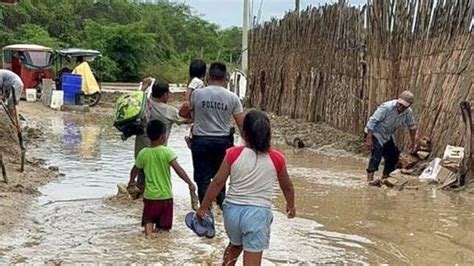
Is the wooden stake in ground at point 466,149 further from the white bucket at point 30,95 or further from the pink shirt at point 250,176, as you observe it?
the white bucket at point 30,95

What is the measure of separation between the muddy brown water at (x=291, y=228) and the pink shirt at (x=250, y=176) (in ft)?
4.85

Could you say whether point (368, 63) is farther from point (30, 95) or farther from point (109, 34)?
point (109, 34)

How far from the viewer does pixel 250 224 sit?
5.32m

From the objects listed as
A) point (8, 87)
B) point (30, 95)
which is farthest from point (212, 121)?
point (30, 95)

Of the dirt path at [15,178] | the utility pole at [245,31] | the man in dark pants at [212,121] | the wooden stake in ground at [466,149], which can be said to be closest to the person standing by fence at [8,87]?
the dirt path at [15,178]

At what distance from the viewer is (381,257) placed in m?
7.02

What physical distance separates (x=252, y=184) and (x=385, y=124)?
6239 millimetres

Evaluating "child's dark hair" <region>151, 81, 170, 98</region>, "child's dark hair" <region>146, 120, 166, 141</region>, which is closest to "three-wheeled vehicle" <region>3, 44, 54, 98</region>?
"child's dark hair" <region>151, 81, 170, 98</region>

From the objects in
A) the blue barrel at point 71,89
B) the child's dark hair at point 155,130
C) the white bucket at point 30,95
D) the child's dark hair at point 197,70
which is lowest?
the white bucket at point 30,95

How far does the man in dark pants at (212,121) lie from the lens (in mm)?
7594

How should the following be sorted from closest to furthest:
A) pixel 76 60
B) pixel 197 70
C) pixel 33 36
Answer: pixel 197 70, pixel 76 60, pixel 33 36

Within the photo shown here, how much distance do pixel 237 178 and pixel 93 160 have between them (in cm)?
840

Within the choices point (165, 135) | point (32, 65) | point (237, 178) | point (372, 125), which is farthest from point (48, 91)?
point (237, 178)

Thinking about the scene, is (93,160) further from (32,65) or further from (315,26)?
(32,65)
